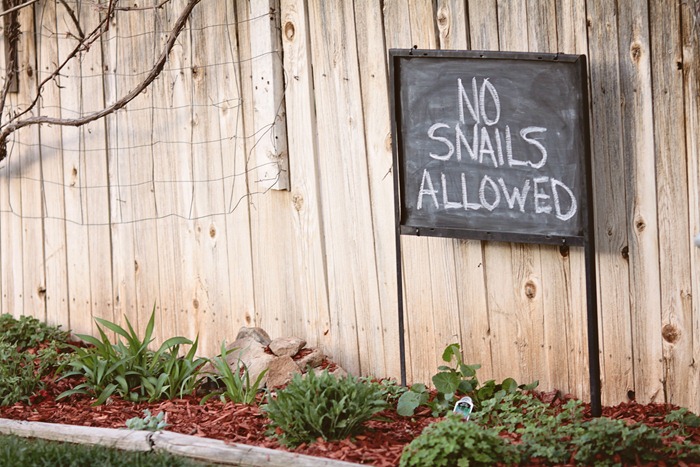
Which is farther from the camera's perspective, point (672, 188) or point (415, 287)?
point (415, 287)

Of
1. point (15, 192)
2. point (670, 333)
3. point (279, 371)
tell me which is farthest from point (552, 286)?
point (15, 192)

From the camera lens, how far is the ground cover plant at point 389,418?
411 centimetres

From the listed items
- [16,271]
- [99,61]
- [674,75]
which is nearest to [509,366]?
[674,75]

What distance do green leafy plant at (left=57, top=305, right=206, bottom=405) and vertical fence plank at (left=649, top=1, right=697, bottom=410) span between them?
2713 millimetres

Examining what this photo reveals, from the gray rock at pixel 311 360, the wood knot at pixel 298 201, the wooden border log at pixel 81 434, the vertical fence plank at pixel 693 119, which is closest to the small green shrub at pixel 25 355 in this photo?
the wooden border log at pixel 81 434

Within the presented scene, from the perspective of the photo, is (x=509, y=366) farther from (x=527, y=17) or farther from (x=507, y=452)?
(x=527, y=17)

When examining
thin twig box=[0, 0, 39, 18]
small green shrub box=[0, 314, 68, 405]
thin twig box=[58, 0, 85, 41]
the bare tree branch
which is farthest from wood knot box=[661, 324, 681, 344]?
thin twig box=[0, 0, 39, 18]

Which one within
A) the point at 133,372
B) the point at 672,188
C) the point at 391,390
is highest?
the point at 672,188

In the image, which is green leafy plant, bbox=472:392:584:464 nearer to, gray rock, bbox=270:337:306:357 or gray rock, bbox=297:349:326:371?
gray rock, bbox=297:349:326:371

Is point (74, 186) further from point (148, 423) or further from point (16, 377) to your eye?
point (148, 423)

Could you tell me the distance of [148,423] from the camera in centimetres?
494

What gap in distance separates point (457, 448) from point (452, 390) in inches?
41.5

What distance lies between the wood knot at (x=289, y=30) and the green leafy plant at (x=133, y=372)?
76.8 inches

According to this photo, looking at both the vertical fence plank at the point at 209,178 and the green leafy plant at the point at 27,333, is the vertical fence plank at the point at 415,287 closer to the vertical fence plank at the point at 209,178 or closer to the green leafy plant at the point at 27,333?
the vertical fence plank at the point at 209,178
